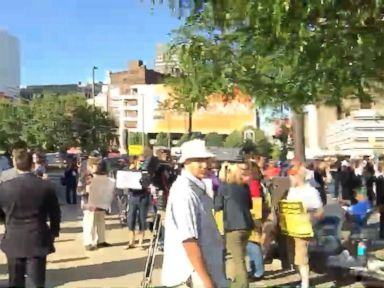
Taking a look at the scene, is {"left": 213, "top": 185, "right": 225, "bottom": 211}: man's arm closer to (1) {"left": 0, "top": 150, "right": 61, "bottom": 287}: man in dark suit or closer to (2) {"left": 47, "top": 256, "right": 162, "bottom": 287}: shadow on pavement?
(2) {"left": 47, "top": 256, "right": 162, "bottom": 287}: shadow on pavement

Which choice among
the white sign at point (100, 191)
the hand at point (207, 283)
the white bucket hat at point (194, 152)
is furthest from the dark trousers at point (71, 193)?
the hand at point (207, 283)

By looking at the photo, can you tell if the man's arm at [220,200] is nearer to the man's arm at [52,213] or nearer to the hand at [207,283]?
the man's arm at [52,213]

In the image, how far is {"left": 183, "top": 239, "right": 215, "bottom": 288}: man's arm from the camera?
3992 millimetres

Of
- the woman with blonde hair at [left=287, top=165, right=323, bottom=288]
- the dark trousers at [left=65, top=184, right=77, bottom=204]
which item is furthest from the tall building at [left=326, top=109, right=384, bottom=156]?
the woman with blonde hair at [left=287, top=165, right=323, bottom=288]

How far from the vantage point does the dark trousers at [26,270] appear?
605cm

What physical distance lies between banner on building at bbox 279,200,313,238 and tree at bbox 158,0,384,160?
4.53 feet

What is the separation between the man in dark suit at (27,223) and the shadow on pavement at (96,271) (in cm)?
313

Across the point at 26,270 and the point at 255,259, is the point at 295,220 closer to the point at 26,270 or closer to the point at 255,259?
the point at 255,259

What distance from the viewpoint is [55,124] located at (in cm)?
6838

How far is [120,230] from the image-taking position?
15.0 m

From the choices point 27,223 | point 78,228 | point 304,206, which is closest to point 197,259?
point 27,223

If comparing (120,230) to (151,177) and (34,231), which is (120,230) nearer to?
(151,177)

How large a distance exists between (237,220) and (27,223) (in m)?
2.83

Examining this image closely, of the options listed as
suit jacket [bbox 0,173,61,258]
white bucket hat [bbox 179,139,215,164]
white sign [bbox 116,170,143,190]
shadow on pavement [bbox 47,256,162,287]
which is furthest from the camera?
white sign [bbox 116,170,143,190]
